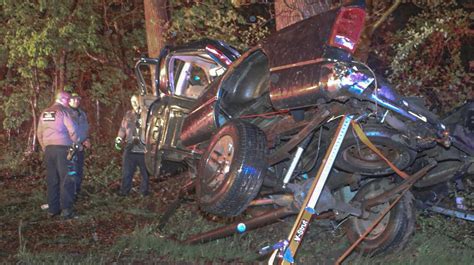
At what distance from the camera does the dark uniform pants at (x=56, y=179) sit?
27.8 feet

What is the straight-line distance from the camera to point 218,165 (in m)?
5.21

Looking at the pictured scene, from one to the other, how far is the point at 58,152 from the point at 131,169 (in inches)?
77.0

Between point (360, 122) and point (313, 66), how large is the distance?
0.66m

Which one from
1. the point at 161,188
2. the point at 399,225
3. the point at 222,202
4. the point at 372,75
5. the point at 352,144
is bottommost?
the point at 161,188

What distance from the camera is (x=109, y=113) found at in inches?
631

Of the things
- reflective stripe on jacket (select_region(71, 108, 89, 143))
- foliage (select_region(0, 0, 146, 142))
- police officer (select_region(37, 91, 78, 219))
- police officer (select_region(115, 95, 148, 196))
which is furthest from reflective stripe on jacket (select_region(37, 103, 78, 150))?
foliage (select_region(0, 0, 146, 142))

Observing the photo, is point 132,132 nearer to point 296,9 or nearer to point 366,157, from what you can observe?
point 296,9

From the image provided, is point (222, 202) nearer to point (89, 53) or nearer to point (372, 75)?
point (372, 75)

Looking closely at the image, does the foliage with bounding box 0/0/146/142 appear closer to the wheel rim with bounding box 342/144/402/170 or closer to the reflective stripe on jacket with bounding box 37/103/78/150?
the reflective stripe on jacket with bounding box 37/103/78/150

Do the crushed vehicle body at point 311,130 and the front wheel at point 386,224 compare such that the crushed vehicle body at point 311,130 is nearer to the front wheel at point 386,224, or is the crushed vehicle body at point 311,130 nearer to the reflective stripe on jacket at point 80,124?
the front wheel at point 386,224

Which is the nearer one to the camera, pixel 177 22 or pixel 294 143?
pixel 294 143

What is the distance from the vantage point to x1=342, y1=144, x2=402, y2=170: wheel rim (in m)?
5.29

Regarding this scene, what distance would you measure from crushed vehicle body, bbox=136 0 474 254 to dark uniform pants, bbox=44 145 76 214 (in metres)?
2.67

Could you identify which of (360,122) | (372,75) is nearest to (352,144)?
(360,122)
